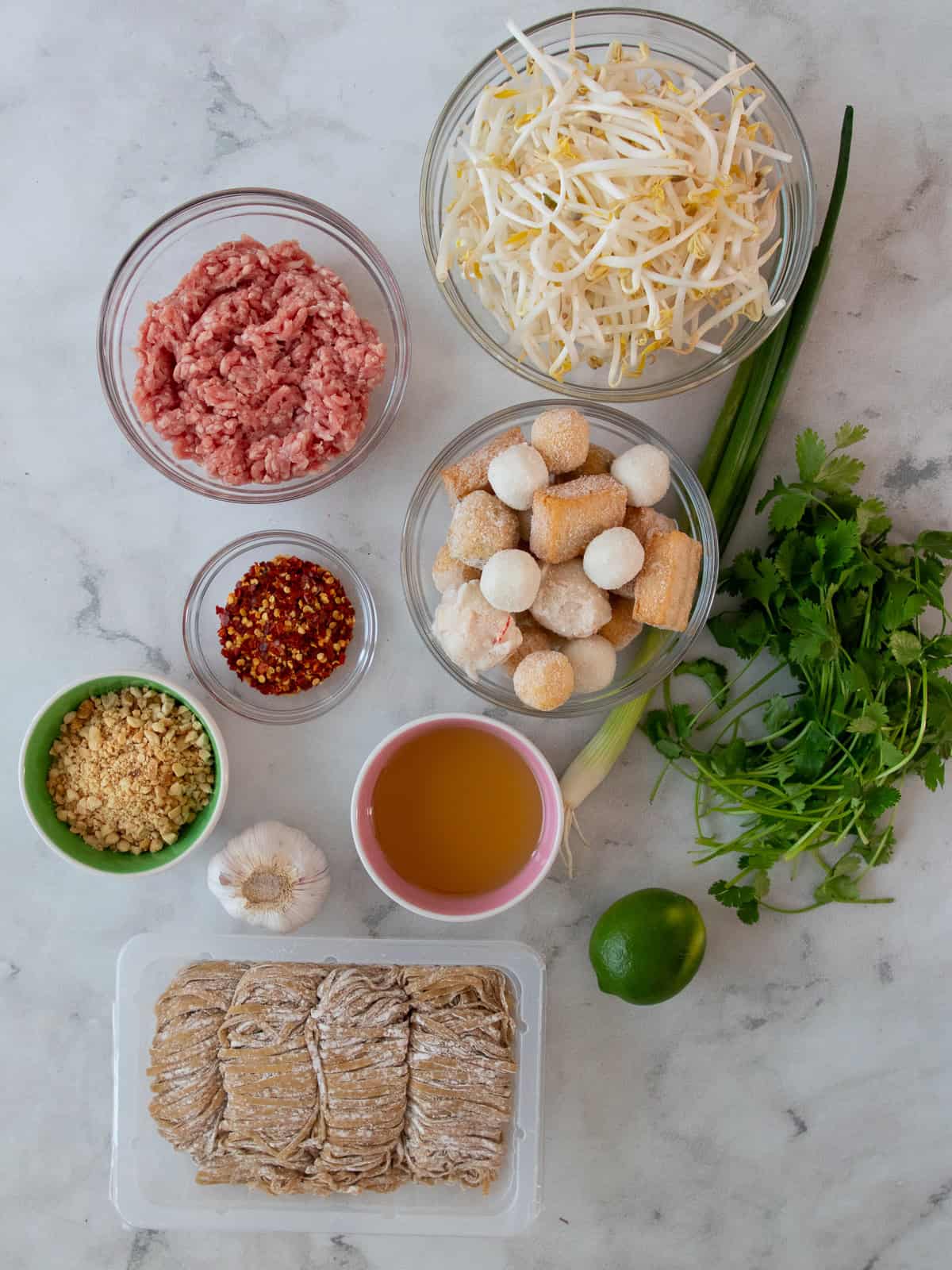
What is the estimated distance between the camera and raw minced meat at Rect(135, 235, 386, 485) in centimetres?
187

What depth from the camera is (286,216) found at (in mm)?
2094

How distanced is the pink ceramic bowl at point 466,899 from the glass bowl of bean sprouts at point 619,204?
71 centimetres

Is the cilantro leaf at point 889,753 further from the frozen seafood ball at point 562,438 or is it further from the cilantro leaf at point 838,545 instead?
the frozen seafood ball at point 562,438

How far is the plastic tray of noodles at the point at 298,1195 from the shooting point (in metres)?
2.05

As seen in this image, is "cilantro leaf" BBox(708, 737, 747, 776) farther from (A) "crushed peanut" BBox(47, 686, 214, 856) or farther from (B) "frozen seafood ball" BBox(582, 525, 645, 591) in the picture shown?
(A) "crushed peanut" BBox(47, 686, 214, 856)

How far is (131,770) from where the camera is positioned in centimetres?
199

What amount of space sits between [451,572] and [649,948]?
842mm

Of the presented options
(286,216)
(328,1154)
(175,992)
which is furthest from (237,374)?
(328,1154)

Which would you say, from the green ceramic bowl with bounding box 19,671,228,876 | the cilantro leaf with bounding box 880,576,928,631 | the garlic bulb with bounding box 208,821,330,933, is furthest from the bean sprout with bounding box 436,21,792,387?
the garlic bulb with bounding box 208,821,330,933

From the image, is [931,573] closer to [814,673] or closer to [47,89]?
[814,673]

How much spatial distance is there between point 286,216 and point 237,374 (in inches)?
18.4

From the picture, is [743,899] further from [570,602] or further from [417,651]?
[417,651]

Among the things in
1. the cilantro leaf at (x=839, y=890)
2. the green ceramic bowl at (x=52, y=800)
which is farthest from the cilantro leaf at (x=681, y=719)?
the green ceramic bowl at (x=52, y=800)

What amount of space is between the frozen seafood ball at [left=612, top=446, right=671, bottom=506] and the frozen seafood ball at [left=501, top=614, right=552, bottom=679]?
30 centimetres
